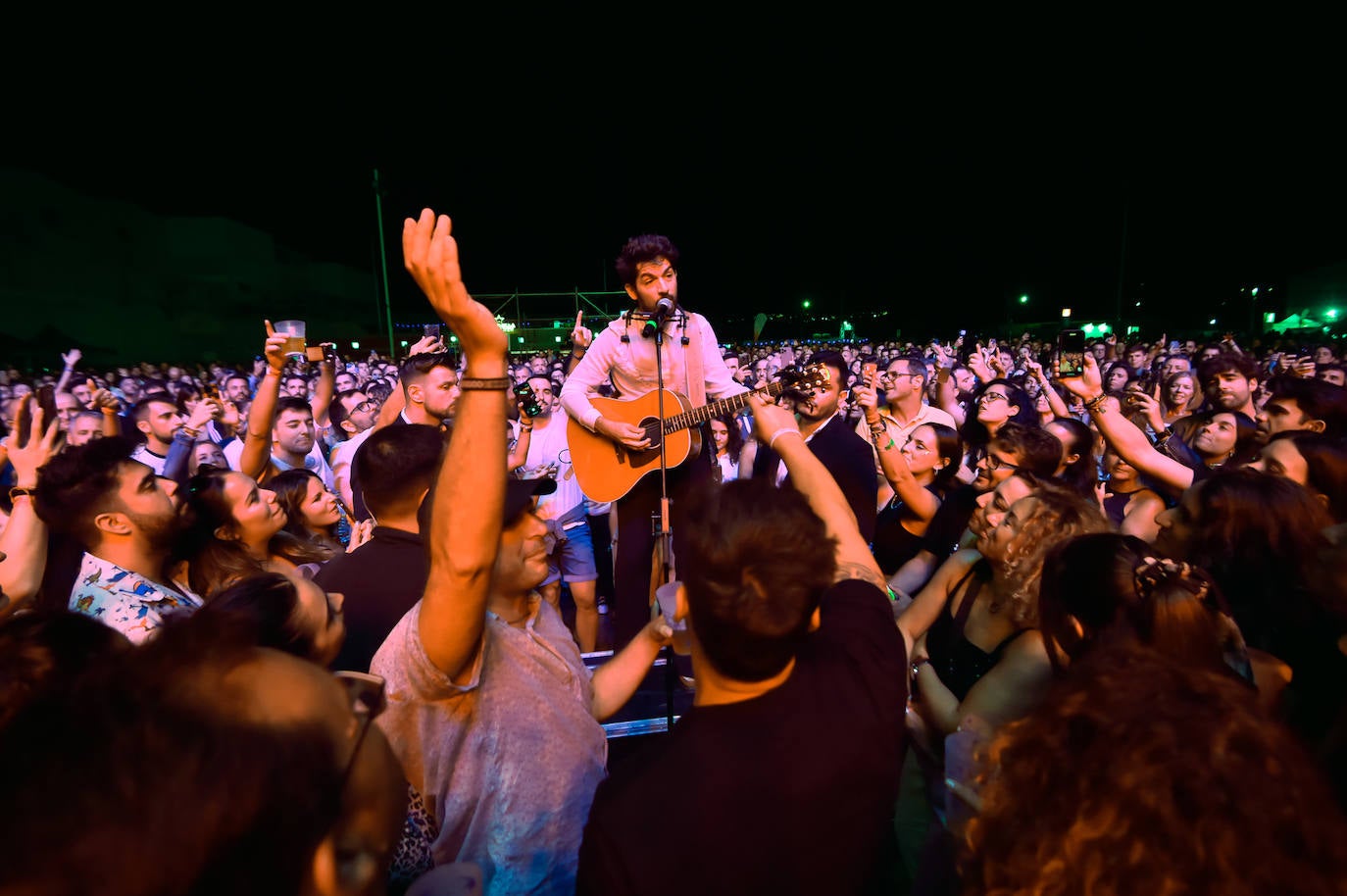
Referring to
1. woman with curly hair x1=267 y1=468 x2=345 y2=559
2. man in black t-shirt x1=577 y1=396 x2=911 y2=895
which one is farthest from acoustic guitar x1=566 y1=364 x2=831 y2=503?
man in black t-shirt x1=577 y1=396 x2=911 y2=895

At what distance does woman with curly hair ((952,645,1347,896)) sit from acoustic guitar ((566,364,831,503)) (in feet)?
8.35

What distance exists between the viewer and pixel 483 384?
1.30m

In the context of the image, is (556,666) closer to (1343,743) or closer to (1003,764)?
(1003,764)

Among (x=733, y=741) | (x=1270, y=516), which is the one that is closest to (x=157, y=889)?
(x=733, y=741)

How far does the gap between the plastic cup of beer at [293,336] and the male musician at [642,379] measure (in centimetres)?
155

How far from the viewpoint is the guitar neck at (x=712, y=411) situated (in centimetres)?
353

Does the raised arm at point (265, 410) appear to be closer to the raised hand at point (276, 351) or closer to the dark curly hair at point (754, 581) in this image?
the raised hand at point (276, 351)

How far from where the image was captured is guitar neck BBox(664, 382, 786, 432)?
3533 mm

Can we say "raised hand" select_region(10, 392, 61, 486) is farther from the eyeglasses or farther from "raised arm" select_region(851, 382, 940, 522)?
"raised arm" select_region(851, 382, 940, 522)

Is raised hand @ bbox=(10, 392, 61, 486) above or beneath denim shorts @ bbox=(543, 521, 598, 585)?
above

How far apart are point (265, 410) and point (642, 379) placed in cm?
223

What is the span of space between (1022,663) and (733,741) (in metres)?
1.34

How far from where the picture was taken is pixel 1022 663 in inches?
82.0

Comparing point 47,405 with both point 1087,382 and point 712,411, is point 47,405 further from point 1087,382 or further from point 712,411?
point 1087,382
